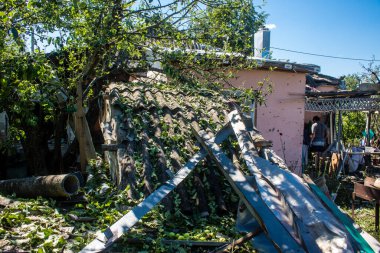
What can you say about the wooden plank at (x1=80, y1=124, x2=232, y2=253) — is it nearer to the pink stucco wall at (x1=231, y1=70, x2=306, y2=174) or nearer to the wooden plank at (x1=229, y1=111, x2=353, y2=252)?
the wooden plank at (x1=229, y1=111, x2=353, y2=252)

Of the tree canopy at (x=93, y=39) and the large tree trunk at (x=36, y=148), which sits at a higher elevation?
the tree canopy at (x=93, y=39)

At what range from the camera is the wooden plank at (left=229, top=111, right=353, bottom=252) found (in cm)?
231

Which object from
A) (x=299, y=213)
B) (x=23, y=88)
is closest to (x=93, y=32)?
(x=23, y=88)

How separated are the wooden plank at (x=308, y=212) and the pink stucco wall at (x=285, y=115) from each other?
755 centimetres

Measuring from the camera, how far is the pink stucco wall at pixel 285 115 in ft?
35.0

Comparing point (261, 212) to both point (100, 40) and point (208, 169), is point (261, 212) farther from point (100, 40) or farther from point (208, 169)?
point (100, 40)

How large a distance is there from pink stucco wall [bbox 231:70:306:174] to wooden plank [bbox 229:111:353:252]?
24.8ft

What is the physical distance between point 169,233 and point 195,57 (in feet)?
15.1

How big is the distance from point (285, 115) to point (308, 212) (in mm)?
8682

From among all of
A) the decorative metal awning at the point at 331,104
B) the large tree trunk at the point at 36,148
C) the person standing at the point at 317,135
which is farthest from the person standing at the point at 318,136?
the large tree trunk at the point at 36,148

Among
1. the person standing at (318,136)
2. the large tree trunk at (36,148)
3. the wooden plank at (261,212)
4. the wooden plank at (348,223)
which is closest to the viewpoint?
the wooden plank at (261,212)

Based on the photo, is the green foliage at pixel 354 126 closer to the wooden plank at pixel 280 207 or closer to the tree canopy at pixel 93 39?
the tree canopy at pixel 93 39

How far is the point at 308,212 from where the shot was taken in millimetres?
2568

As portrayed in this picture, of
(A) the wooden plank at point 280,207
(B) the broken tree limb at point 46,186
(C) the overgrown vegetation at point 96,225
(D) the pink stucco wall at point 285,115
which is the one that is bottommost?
(C) the overgrown vegetation at point 96,225
